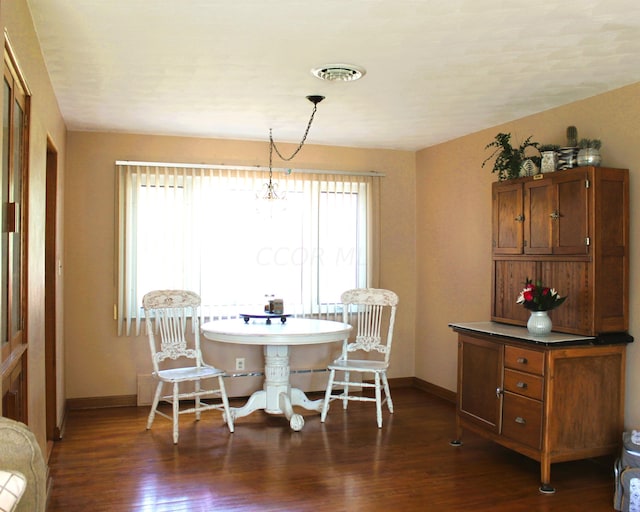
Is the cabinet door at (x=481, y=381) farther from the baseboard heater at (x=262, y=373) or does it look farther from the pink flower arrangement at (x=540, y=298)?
the baseboard heater at (x=262, y=373)

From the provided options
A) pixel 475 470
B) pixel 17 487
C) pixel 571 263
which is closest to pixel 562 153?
pixel 571 263

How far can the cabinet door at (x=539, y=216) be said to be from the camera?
3.73m

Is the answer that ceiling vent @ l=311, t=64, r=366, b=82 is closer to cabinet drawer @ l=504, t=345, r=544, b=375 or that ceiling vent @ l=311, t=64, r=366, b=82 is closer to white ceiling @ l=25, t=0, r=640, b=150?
white ceiling @ l=25, t=0, r=640, b=150

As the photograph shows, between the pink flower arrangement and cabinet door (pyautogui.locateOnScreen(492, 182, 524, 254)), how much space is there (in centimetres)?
48

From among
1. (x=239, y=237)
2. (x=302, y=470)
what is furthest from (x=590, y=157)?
(x=239, y=237)

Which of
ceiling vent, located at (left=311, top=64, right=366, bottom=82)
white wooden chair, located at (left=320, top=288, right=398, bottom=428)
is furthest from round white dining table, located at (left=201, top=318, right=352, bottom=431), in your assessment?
ceiling vent, located at (left=311, top=64, right=366, bottom=82)

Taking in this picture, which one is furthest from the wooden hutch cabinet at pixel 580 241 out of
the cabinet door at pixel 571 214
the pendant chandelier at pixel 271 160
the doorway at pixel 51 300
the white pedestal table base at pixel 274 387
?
the doorway at pixel 51 300

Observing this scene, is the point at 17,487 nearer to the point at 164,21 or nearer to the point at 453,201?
the point at 164,21

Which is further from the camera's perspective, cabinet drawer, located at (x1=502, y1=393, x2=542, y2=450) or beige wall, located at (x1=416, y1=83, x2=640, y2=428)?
beige wall, located at (x1=416, y1=83, x2=640, y2=428)

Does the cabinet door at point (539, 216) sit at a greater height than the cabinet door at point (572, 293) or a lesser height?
greater

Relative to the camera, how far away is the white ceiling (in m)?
2.56

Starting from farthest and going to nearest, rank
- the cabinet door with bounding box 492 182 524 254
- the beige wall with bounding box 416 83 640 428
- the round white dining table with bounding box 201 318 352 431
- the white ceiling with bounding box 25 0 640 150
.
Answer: the round white dining table with bounding box 201 318 352 431 < the cabinet door with bounding box 492 182 524 254 < the beige wall with bounding box 416 83 640 428 < the white ceiling with bounding box 25 0 640 150

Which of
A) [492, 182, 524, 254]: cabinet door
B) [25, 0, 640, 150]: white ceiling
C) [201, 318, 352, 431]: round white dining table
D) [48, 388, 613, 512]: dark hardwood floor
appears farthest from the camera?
[201, 318, 352, 431]: round white dining table

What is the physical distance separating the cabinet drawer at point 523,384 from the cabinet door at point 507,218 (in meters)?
0.88
